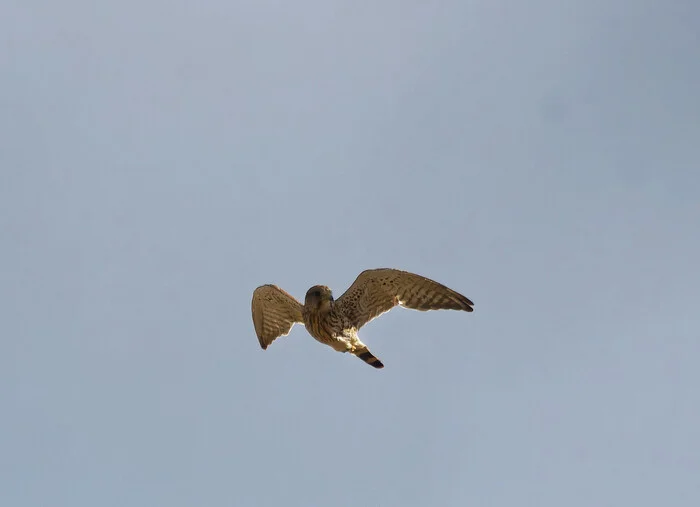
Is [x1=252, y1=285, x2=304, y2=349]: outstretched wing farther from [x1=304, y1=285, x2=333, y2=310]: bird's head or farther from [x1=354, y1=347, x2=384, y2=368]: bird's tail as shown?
[x1=354, y1=347, x2=384, y2=368]: bird's tail

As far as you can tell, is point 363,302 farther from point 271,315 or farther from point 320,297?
point 271,315

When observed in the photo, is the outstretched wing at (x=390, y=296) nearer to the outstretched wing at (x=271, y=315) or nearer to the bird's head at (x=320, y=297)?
the bird's head at (x=320, y=297)

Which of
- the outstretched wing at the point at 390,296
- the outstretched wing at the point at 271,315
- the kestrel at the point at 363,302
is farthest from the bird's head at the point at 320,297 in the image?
the outstretched wing at the point at 271,315

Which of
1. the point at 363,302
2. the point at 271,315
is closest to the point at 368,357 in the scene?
the point at 363,302

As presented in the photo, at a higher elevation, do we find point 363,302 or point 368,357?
point 363,302

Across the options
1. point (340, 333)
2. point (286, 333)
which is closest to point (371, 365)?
point (340, 333)

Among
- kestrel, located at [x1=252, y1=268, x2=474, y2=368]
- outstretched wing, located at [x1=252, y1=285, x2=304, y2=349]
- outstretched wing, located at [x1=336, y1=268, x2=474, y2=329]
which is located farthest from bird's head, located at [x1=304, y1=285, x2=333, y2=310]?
outstretched wing, located at [x1=252, y1=285, x2=304, y2=349]

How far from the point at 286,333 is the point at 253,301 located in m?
0.90

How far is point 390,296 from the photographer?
54.3 ft

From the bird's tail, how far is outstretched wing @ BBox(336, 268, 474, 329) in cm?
47

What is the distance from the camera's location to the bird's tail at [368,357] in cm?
1663

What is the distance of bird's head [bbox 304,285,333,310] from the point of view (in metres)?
16.8

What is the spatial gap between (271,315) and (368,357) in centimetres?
256

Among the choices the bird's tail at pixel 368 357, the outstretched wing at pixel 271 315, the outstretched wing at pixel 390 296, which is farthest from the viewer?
the outstretched wing at pixel 271 315
